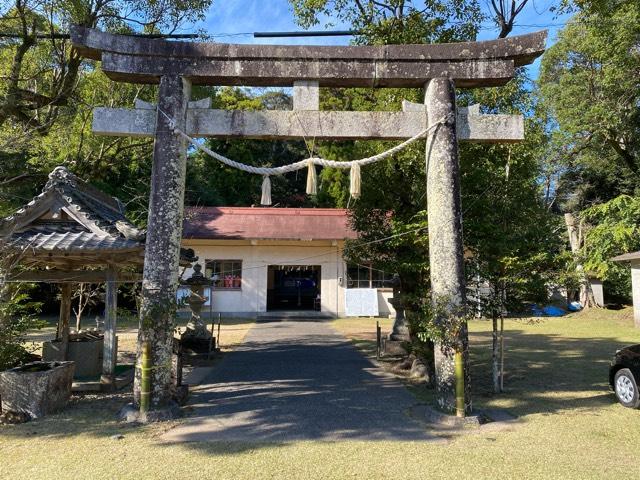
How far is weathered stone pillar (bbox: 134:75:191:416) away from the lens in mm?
6285

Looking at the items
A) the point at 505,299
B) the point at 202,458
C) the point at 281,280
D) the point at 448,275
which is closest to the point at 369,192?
the point at 505,299

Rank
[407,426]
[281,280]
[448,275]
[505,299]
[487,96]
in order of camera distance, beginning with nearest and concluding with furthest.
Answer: [407,426] → [448,275] → [505,299] → [487,96] → [281,280]

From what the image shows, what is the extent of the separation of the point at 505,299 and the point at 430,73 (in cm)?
417

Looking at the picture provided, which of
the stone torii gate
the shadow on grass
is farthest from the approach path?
the stone torii gate

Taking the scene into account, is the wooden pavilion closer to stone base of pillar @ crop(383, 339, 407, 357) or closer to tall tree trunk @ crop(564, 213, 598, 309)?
stone base of pillar @ crop(383, 339, 407, 357)

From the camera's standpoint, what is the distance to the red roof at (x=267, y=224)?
67.5 ft

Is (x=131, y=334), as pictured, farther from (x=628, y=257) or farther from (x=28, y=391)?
(x=628, y=257)

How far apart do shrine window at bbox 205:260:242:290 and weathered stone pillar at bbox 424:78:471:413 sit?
51.3 ft

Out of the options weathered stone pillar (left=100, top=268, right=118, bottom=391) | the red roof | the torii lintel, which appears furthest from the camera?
the red roof

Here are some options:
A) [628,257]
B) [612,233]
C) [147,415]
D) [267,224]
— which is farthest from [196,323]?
[628,257]

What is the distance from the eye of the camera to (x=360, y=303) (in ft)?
69.7

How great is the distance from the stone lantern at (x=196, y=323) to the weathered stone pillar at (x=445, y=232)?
22.9 ft

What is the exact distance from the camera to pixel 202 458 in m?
4.77

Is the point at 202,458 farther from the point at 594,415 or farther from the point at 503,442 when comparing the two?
the point at 594,415
